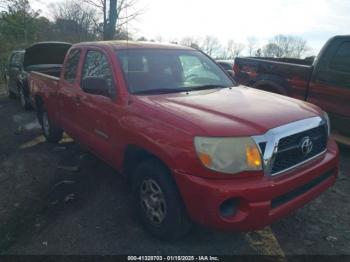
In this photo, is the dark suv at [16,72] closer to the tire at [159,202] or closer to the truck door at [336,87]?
the tire at [159,202]

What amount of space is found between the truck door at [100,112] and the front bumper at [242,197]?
47.4 inches

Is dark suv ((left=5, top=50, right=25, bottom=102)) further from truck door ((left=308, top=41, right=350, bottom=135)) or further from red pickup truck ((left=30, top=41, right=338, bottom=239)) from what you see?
truck door ((left=308, top=41, right=350, bottom=135))

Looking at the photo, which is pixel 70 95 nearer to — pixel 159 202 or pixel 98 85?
pixel 98 85

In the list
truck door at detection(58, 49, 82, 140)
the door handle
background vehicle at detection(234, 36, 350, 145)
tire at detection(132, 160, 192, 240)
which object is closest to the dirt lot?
tire at detection(132, 160, 192, 240)

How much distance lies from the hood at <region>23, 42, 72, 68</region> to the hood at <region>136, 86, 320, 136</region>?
6962 mm

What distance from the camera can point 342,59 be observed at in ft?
17.5

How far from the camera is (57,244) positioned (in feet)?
10.5

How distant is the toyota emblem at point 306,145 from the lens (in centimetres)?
298

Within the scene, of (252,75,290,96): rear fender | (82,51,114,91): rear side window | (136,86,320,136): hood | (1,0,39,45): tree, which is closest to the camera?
(136,86,320,136): hood

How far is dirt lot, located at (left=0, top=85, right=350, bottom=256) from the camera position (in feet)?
10.4

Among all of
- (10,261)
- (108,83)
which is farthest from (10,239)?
(108,83)

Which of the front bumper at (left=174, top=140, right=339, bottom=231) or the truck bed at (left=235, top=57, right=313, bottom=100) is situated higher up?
the truck bed at (left=235, top=57, right=313, bottom=100)

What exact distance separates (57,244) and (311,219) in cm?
268

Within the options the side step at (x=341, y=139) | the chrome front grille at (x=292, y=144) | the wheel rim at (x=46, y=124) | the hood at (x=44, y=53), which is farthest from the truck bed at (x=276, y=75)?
the hood at (x=44, y=53)
